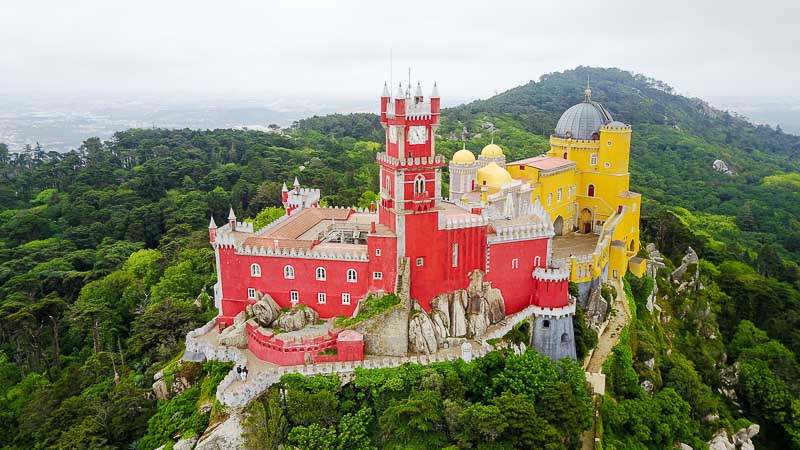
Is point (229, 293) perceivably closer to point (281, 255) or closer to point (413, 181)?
point (281, 255)

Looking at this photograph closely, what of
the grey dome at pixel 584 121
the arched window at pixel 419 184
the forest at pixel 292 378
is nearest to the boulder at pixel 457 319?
the forest at pixel 292 378

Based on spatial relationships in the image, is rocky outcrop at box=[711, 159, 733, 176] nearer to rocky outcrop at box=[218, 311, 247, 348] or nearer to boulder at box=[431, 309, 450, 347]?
boulder at box=[431, 309, 450, 347]

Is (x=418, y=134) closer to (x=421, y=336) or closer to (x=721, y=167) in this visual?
(x=421, y=336)

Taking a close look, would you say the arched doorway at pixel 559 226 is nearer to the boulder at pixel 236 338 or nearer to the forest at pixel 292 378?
the forest at pixel 292 378

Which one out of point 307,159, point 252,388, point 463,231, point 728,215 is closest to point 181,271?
point 252,388

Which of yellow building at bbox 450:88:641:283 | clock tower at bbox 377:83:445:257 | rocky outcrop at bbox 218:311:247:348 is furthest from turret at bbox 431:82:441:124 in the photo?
rocky outcrop at bbox 218:311:247:348

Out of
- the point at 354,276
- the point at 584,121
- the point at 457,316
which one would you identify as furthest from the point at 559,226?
the point at 354,276
